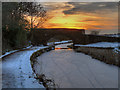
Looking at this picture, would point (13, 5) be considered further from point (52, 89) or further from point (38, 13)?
point (52, 89)

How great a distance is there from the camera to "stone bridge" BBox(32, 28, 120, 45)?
2556 centimetres

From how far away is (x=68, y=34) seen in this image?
3067cm

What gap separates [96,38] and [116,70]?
678 inches

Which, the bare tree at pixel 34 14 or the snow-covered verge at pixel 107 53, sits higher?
the bare tree at pixel 34 14

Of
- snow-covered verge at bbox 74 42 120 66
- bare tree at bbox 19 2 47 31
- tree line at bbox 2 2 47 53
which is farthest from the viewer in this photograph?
bare tree at bbox 19 2 47 31

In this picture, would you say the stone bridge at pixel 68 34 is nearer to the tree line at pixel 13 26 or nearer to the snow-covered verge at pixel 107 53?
the tree line at pixel 13 26

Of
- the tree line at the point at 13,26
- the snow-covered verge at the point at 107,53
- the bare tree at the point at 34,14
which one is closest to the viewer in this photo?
the snow-covered verge at the point at 107,53

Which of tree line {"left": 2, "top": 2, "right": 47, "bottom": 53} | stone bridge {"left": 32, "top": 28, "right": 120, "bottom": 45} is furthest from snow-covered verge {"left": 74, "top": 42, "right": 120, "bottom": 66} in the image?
tree line {"left": 2, "top": 2, "right": 47, "bottom": 53}

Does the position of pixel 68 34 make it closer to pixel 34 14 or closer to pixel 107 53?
pixel 34 14

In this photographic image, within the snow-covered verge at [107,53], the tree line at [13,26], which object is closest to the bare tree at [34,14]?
the tree line at [13,26]

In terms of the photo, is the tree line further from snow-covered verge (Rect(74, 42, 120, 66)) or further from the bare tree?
snow-covered verge (Rect(74, 42, 120, 66))

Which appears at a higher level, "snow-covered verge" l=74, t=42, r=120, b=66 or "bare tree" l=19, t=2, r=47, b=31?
"bare tree" l=19, t=2, r=47, b=31

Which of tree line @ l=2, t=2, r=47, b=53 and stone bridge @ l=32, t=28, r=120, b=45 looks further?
stone bridge @ l=32, t=28, r=120, b=45

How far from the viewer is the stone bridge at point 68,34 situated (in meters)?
25.6
